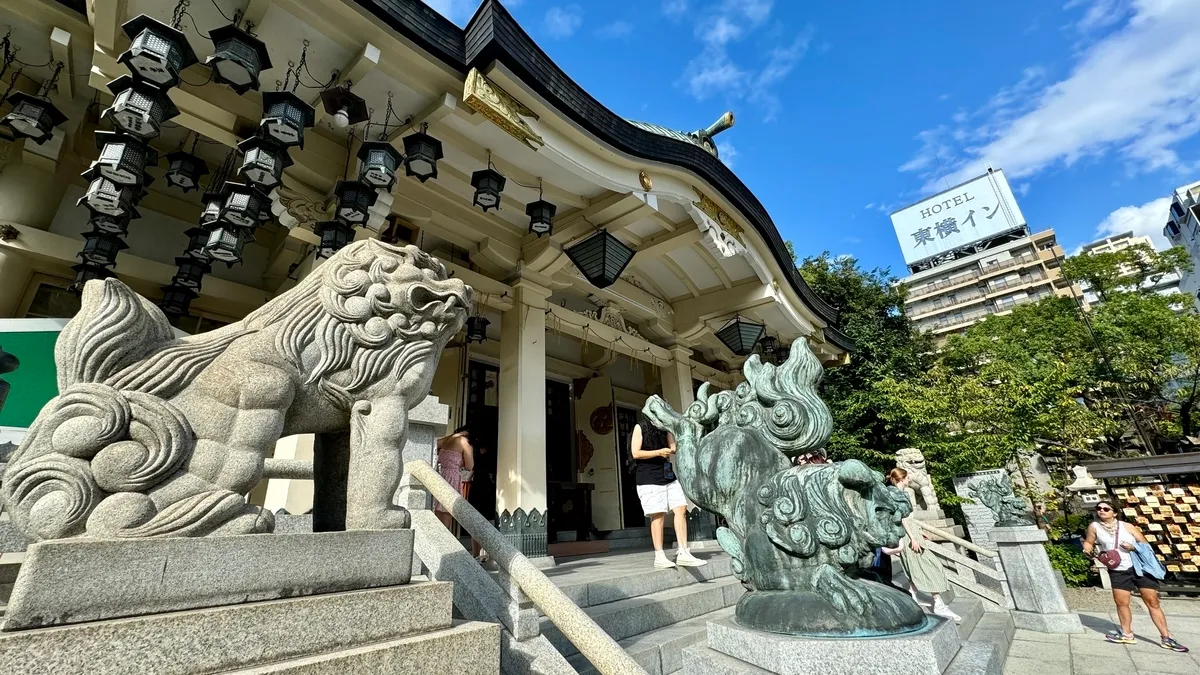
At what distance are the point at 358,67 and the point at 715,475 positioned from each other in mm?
3892

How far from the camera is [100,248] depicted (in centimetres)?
405

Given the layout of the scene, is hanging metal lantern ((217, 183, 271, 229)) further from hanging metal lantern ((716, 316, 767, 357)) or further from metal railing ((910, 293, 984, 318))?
metal railing ((910, 293, 984, 318))

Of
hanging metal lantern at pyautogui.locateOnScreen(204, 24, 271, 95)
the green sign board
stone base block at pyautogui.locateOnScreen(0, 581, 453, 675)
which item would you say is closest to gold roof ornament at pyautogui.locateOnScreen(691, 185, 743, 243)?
hanging metal lantern at pyautogui.locateOnScreen(204, 24, 271, 95)

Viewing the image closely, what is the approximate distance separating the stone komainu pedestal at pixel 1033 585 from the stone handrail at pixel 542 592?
20.5 feet

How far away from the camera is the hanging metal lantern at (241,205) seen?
366 centimetres

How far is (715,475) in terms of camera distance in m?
1.91

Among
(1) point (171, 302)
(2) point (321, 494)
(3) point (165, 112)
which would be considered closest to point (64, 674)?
(2) point (321, 494)

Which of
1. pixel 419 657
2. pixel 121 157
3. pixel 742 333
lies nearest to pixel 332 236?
pixel 121 157

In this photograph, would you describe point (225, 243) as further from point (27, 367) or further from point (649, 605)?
point (649, 605)

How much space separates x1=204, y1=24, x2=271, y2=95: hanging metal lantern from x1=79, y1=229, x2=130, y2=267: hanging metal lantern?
1.90m

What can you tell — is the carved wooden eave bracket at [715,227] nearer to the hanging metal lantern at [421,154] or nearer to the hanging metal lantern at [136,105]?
the hanging metal lantern at [421,154]

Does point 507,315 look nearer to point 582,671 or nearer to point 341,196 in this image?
point 341,196

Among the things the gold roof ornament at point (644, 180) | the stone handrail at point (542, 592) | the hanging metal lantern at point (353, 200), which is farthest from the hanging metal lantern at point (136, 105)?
the gold roof ornament at point (644, 180)

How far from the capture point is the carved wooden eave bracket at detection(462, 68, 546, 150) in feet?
12.5
